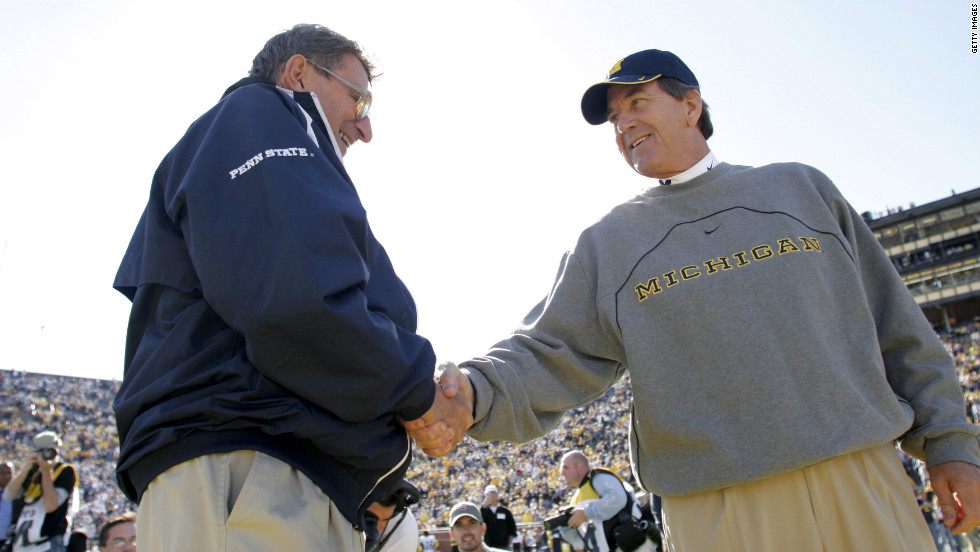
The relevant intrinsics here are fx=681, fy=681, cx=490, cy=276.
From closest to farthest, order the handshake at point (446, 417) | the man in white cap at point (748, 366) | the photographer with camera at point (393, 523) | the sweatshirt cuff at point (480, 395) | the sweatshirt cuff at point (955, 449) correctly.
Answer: the handshake at point (446, 417) < the man in white cap at point (748, 366) < the sweatshirt cuff at point (955, 449) < the sweatshirt cuff at point (480, 395) < the photographer with camera at point (393, 523)

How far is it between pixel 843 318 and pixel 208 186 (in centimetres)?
208

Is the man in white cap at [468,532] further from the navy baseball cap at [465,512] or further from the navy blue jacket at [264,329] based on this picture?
the navy blue jacket at [264,329]

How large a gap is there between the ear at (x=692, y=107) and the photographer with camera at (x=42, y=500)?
241 inches

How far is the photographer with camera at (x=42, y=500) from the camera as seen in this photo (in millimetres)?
6023

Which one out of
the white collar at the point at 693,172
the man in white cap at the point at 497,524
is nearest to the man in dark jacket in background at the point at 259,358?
the white collar at the point at 693,172

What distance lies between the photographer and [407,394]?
1.77 m

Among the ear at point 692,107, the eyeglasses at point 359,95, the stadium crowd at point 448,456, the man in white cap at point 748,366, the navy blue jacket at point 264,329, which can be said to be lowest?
the stadium crowd at point 448,456

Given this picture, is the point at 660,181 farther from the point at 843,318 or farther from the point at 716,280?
the point at 843,318

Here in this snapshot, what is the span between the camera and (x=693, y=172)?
2834 millimetres

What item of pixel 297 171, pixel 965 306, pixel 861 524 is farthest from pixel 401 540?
pixel 965 306

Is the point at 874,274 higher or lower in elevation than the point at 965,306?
higher

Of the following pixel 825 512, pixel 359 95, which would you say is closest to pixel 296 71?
pixel 359 95

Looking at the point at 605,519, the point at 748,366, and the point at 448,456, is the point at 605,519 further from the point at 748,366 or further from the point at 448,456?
the point at 448,456

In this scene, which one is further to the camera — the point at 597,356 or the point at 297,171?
the point at 597,356
